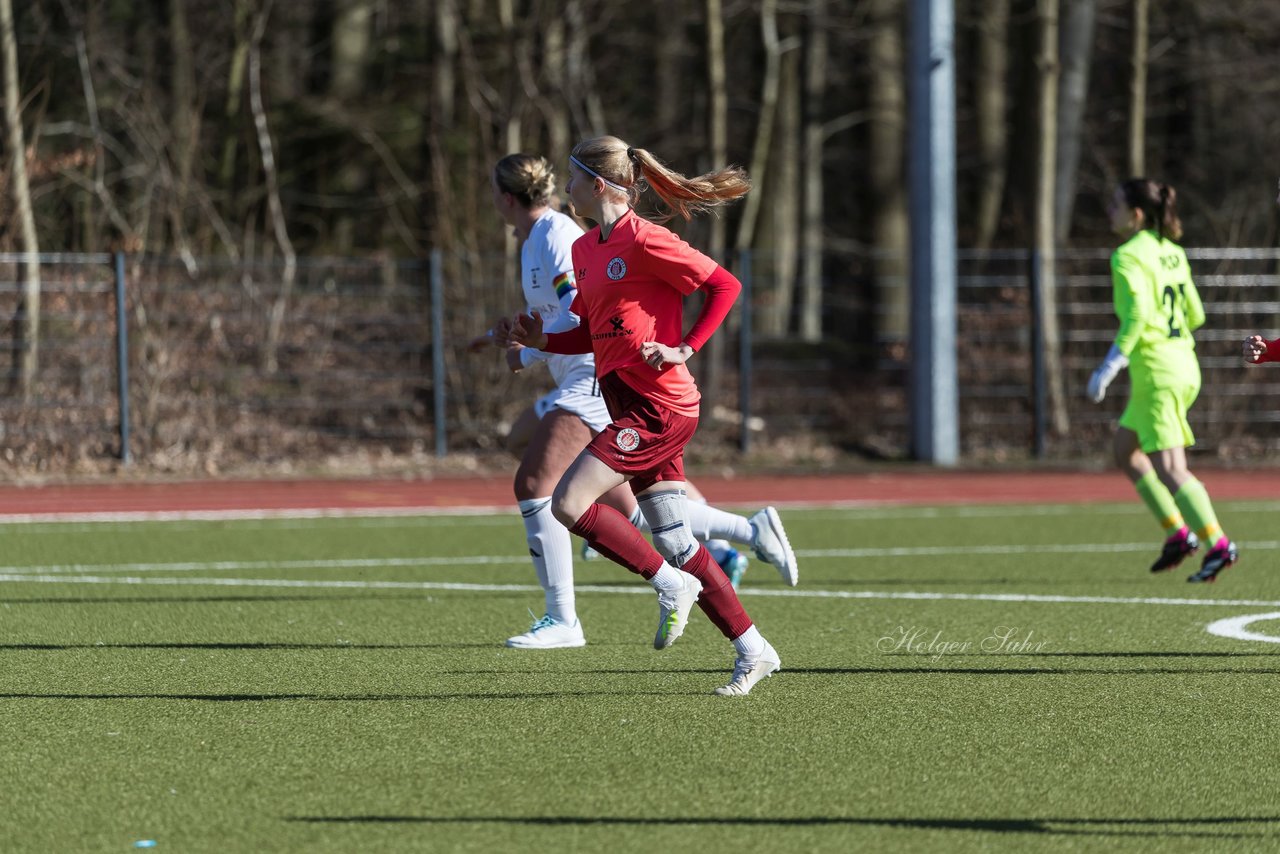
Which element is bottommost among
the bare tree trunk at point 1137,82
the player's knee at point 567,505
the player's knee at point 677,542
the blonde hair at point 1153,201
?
the player's knee at point 677,542

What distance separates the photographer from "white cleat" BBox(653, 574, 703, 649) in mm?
6262

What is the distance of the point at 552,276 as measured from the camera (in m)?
7.73

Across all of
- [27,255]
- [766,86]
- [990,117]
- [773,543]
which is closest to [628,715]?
[773,543]

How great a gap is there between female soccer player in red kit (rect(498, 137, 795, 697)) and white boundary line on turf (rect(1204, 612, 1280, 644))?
2452 millimetres

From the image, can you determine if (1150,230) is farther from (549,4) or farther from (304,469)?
(549,4)

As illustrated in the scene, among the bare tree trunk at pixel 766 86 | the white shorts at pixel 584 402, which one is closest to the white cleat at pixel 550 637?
the white shorts at pixel 584 402

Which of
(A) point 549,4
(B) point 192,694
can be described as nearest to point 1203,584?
(B) point 192,694

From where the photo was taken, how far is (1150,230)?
32.2 feet

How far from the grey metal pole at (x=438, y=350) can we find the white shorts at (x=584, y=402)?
12420 millimetres

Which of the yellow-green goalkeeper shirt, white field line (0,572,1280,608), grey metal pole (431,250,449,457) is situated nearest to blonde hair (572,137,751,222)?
white field line (0,572,1280,608)

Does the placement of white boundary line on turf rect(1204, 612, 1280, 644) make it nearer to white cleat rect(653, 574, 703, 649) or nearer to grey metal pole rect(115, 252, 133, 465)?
white cleat rect(653, 574, 703, 649)

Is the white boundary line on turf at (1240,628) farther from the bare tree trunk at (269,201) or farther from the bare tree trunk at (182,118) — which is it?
the bare tree trunk at (269,201)

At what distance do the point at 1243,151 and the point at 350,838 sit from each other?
30.6 meters

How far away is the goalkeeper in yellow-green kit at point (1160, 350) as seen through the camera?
962 cm
